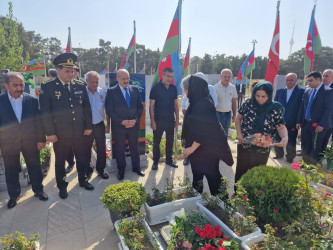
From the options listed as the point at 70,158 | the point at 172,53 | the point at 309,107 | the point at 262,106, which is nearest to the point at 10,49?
the point at 70,158

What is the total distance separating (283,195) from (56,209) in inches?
120

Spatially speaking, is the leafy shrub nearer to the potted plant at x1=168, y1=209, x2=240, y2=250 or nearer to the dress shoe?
the potted plant at x1=168, y1=209, x2=240, y2=250

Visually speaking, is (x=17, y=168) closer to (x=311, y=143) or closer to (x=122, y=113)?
(x=122, y=113)

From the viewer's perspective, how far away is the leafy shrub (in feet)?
7.19

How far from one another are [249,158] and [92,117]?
9.04ft

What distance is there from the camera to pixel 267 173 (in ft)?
8.00

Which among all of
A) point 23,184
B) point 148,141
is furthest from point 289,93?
point 23,184

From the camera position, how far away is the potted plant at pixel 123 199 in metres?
2.36

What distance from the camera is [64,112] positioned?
128 inches

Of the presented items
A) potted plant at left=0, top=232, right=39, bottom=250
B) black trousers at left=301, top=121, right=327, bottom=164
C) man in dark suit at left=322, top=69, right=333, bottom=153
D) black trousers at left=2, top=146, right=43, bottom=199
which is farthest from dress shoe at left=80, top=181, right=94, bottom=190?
man in dark suit at left=322, top=69, right=333, bottom=153

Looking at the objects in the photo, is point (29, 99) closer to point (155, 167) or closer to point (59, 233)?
point (59, 233)

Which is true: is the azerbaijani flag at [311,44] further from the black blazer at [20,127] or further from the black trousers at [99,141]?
the black blazer at [20,127]

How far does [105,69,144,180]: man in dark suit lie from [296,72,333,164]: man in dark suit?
3.77 meters

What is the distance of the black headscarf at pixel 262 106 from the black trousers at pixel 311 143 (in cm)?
270
